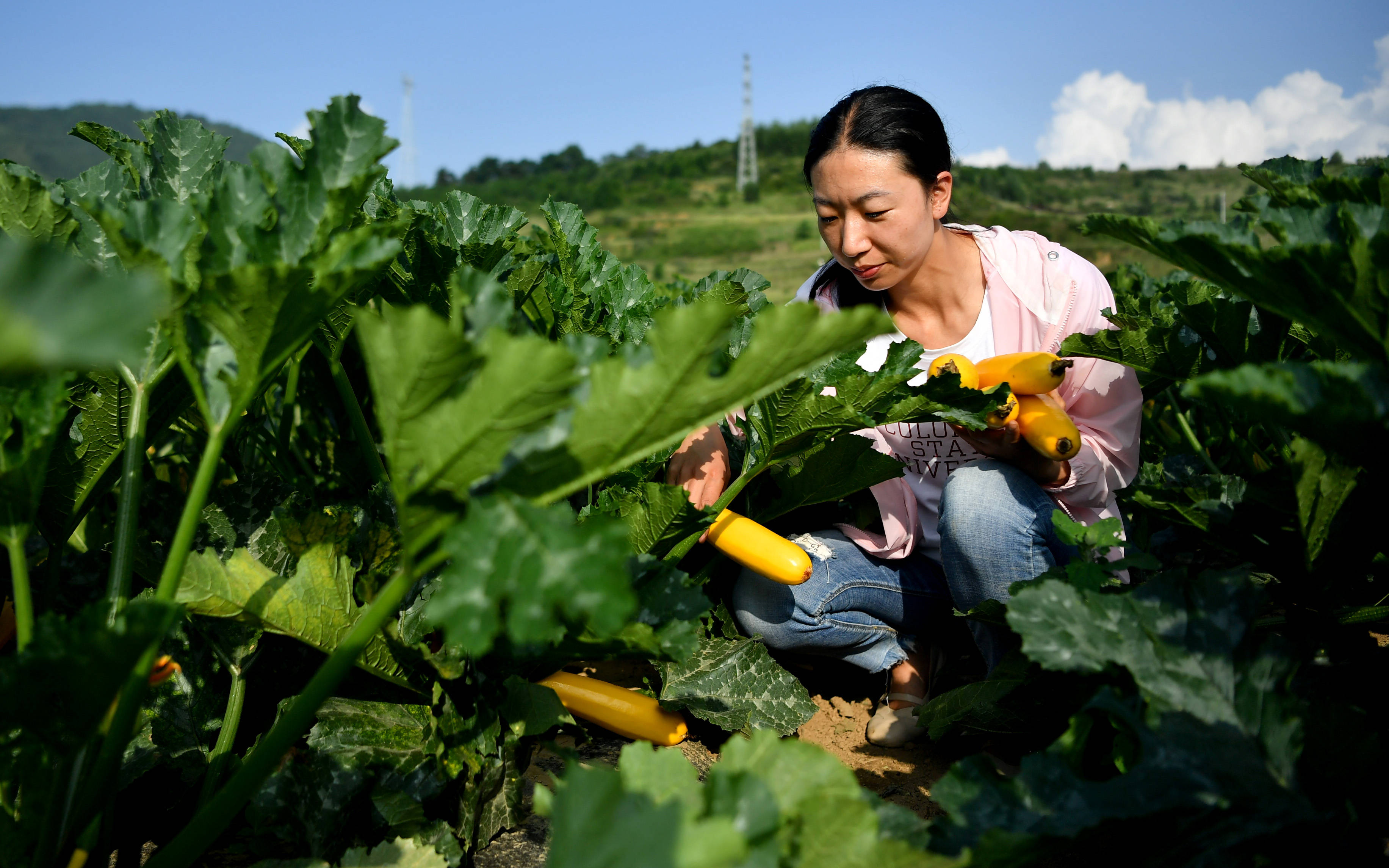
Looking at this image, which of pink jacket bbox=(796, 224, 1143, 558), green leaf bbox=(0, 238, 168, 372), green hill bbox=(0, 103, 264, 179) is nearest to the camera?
green leaf bbox=(0, 238, 168, 372)

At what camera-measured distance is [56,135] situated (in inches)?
5389

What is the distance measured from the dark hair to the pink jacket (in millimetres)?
218

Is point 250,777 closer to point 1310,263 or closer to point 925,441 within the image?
point 1310,263

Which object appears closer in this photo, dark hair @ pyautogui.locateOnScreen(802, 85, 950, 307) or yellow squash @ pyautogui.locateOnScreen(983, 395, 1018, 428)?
yellow squash @ pyautogui.locateOnScreen(983, 395, 1018, 428)

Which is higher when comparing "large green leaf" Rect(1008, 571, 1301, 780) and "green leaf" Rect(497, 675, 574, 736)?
"large green leaf" Rect(1008, 571, 1301, 780)

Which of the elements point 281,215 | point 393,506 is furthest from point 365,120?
point 393,506

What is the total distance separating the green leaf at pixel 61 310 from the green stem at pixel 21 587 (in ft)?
2.18

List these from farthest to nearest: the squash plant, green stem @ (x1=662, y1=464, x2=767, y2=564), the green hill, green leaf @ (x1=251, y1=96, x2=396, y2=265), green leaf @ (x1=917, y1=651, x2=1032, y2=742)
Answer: the green hill, green stem @ (x1=662, y1=464, x2=767, y2=564), green leaf @ (x1=917, y1=651, x2=1032, y2=742), green leaf @ (x1=251, y1=96, x2=396, y2=265), the squash plant

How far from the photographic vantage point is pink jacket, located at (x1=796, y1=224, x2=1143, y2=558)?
6.89 ft

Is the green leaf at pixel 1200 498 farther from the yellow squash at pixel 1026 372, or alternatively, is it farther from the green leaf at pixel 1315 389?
the green leaf at pixel 1315 389

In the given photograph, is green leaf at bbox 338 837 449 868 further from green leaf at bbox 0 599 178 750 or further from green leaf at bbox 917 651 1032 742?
green leaf at bbox 917 651 1032 742

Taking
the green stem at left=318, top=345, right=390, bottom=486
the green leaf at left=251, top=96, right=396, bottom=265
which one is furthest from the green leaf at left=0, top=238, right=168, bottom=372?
the green stem at left=318, top=345, right=390, bottom=486

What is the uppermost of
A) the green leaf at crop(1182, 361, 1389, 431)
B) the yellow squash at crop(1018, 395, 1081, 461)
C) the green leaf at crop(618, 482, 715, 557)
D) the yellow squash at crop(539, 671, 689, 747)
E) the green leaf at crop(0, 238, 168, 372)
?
the green leaf at crop(0, 238, 168, 372)

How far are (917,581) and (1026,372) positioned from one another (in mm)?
730
